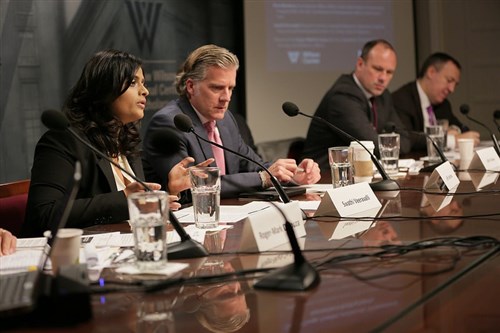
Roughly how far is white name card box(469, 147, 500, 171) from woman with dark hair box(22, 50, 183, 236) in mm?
1555

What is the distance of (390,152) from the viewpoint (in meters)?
3.56

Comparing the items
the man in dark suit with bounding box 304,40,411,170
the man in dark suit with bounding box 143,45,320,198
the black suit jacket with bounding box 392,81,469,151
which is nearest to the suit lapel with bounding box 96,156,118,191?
the man in dark suit with bounding box 143,45,320,198

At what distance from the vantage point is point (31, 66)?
5098 mm

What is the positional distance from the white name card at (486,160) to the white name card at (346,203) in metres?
1.27

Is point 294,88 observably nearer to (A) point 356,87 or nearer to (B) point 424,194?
(A) point 356,87

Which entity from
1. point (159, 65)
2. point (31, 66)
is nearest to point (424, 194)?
point (31, 66)

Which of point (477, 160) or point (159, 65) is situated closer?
point (477, 160)

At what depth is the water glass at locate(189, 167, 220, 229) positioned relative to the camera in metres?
2.21

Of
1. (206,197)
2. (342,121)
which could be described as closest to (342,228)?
(206,197)

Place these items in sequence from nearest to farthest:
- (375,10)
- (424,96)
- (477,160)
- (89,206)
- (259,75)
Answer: (89,206) < (477,160) < (424,96) < (259,75) < (375,10)

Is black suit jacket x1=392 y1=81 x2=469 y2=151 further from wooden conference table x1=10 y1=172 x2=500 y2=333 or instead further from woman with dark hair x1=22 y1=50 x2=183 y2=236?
wooden conference table x1=10 y1=172 x2=500 y2=333

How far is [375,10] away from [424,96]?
58.1 inches

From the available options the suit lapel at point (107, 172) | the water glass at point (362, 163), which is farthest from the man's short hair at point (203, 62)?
the suit lapel at point (107, 172)

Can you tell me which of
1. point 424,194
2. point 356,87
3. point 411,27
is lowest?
point 424,194
